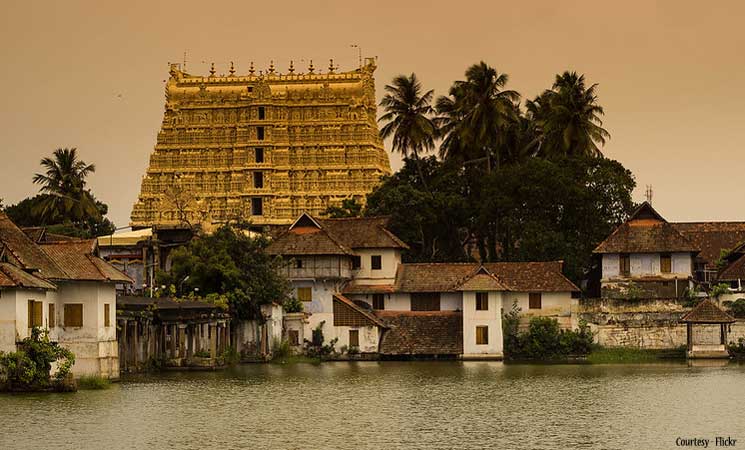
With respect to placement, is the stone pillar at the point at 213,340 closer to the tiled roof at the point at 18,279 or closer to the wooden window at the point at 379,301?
the wooden window at the point at 379,301

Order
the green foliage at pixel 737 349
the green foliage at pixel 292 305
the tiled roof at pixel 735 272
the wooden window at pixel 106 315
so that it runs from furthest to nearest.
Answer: the tiled roof at pixel 735 272
the green foliage at pixel 292 305
the green foliage at pixel 737 349
the wooden window at pixel 106 315

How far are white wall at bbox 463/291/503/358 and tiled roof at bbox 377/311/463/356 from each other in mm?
509

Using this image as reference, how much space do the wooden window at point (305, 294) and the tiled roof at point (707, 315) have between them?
17600 mm

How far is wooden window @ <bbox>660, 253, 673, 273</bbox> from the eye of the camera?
269 feet

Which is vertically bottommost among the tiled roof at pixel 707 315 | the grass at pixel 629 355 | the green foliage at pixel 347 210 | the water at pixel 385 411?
the water at pixel 385 411

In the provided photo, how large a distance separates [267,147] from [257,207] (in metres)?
4.23

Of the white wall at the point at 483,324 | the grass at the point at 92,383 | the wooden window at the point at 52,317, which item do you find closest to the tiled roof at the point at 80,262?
the wooden window at the point at 52,317

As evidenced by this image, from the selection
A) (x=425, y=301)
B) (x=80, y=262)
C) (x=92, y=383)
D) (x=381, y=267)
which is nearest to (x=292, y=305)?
(x=381, y=267)

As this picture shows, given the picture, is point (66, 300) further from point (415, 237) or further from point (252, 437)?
point (415, 237)

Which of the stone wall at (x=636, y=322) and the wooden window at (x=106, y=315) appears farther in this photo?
the stone wall at (x=636, y=322)

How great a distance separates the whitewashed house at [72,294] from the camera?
53656 millimetres

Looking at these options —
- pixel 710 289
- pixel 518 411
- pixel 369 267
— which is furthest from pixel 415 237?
pixel 518 411

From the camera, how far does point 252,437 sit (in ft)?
138

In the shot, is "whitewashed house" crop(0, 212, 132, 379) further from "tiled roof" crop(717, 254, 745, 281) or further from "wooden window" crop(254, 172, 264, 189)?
"wooden window" crop(254, 172, 264, 189)
